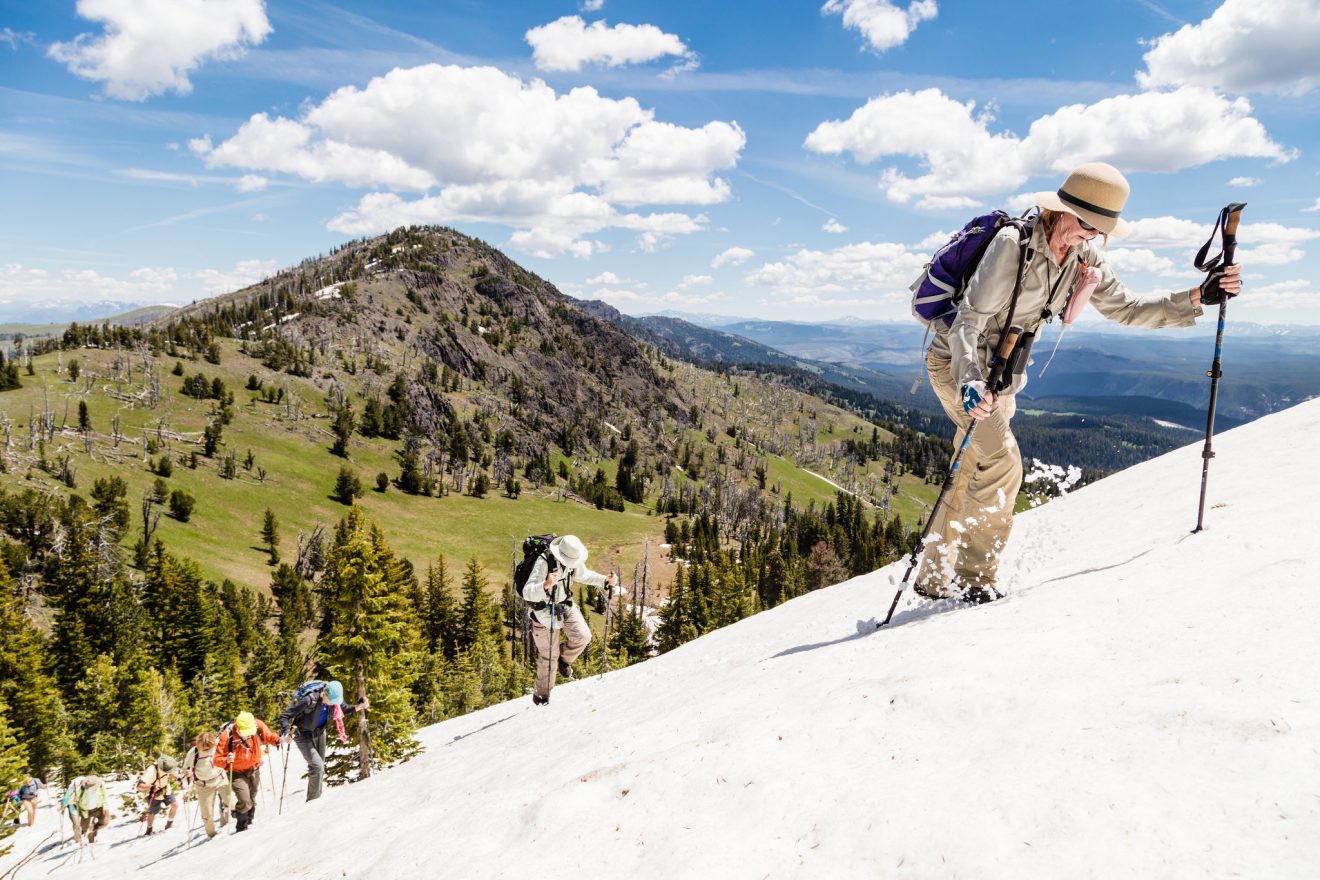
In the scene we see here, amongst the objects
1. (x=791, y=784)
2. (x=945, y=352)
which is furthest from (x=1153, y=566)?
(x=791, y=784)

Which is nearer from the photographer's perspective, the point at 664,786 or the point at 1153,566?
the point at 664,786

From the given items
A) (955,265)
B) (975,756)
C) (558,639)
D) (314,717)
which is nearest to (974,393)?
(955,265)

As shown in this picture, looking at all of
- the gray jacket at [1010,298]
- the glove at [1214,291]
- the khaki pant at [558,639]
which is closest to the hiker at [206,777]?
the khaki pant at [558,639]

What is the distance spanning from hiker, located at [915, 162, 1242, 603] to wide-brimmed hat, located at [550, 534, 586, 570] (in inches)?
254

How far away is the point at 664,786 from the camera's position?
564 centimetres

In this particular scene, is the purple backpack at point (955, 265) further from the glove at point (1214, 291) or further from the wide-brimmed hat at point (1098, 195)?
the glove at point (1214, 291)

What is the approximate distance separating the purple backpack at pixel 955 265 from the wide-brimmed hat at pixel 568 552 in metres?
7.80

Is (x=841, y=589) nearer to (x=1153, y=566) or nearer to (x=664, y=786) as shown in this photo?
(x=1153, y=566)

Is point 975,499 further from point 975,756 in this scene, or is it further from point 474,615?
point 474,615

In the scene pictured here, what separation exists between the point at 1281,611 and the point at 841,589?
11.0 metres

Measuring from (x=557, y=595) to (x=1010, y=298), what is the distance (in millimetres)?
9695

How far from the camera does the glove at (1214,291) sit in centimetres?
764

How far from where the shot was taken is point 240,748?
1524 cm

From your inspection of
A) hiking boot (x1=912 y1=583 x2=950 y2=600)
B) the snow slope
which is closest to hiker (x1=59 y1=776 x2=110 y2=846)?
the snow slope
